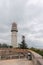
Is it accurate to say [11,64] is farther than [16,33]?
No

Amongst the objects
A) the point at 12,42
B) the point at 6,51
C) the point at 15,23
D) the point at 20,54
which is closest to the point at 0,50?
the point at 6,51

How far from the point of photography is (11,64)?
8844mm

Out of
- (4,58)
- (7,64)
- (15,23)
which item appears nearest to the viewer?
(7,64)

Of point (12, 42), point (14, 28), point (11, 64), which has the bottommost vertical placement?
point (11, 64)

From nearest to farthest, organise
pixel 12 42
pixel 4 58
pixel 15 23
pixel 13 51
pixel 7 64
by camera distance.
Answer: pixel 7 64 → pixel 4 58 → pixel 13 51 → pixel 12 42 → pixel 15 23

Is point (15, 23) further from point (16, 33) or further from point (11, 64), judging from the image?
point (11, 64)

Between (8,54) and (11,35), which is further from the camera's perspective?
(11,35)

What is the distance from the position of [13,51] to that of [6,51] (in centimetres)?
48

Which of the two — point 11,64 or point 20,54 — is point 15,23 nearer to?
point 20,54

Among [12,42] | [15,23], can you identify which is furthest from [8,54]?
[15,23]

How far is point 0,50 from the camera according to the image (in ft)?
38.1

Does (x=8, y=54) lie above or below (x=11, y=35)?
below

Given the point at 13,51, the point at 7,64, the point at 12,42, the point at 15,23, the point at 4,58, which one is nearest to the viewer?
the point at 7,64

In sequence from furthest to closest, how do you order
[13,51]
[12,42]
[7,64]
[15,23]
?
1. [15,23]
2. [12,42]
3. [13,51]
4. [7,64]
